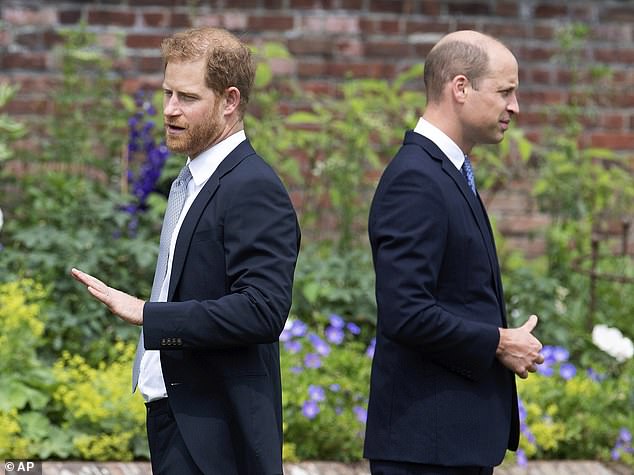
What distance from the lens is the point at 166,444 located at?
3.16 metres

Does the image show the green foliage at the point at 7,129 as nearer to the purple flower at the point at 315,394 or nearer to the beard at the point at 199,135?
the purple flower at the point at 315,394

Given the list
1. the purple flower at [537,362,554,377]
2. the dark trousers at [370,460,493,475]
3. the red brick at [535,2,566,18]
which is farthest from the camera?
the red brick at [535,2,566,18]

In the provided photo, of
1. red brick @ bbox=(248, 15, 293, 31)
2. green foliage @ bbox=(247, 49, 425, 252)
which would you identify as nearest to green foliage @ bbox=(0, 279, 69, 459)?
green foliage @ bbox=(247, 49, 425, 252)

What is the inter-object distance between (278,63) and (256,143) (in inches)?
32.3

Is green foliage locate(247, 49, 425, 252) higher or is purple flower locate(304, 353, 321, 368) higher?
green foliage locate(247, 49, 425, 252)

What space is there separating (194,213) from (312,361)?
2274 mm

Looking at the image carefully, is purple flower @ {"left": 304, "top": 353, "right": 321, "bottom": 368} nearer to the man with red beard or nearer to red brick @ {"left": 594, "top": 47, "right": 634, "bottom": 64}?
the man with red beard

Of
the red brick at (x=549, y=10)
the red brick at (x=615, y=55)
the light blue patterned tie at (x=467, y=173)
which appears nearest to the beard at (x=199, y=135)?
the light blue patterned tie at (x=467, y=173)

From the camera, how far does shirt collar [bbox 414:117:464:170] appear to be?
3.45 m

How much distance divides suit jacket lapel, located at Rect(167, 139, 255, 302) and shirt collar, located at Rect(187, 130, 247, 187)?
0.03 metres

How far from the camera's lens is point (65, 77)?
21.0 feet

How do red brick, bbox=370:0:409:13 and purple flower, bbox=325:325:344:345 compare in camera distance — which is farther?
red brick, bbox=370:0:409:13

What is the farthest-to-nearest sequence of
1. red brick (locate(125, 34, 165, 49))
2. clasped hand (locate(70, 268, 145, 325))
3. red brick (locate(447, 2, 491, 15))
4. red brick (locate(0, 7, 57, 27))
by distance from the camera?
red brick (locate(447, 2, 491, 15))
red brick (locate(125, 34, 165, 49))
red brick (locate(0, 7, 57, 27))
clasped hand (locate(70, 268, 145, 325))

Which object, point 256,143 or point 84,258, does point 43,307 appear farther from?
point 256,143
